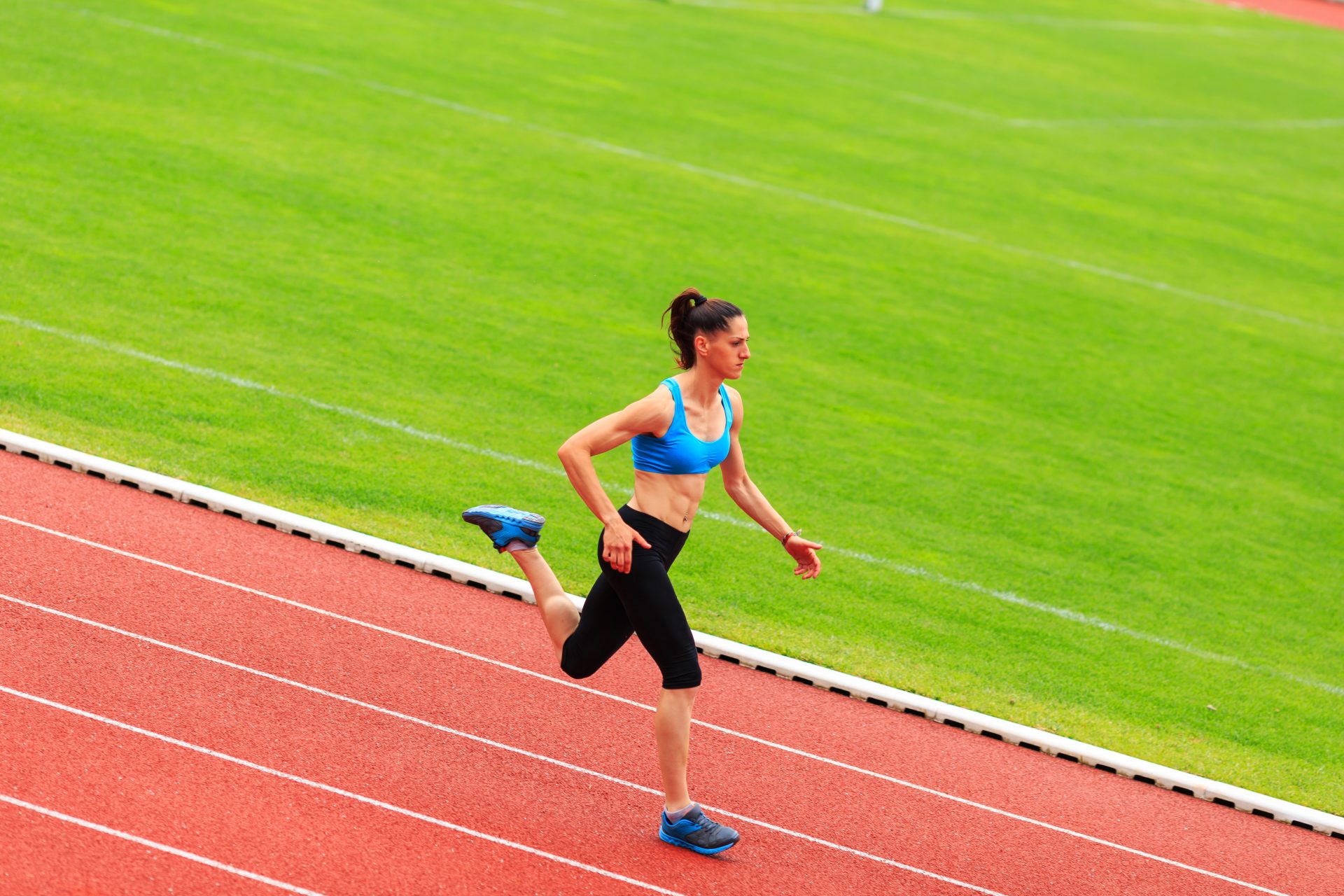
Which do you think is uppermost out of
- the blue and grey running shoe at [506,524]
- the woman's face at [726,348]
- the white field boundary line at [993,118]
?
the white field boundary line at [993,118]

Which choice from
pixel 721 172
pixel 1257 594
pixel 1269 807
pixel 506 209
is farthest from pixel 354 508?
pixel 721 172

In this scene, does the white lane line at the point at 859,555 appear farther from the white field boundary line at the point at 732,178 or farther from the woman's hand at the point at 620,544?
the white field boundary line at the point at 732,178

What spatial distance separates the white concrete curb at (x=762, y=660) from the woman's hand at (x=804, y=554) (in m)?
1.58

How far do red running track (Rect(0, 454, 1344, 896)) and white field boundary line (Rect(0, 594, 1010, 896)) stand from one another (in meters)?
0.01

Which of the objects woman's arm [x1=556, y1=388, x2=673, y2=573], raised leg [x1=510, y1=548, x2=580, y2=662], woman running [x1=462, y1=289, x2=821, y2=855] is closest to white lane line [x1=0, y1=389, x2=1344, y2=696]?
raised leg [x1=510, y1=548, x2=580, y2=662]

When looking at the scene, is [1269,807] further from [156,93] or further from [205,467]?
[156,93]

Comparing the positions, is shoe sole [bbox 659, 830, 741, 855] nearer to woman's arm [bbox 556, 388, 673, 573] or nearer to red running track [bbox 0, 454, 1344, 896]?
red running track [bbox 0, 454, 1344, 896]

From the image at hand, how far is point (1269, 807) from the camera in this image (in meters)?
7.09

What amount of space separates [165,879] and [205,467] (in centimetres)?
416

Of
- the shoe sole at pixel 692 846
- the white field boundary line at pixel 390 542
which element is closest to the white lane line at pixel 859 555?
the white field boundary line at pixel 390 542

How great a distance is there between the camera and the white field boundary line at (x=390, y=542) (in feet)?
26.5

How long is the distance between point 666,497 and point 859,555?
412cm

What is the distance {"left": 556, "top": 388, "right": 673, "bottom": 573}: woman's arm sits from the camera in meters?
5.39

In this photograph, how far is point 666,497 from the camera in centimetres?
569
